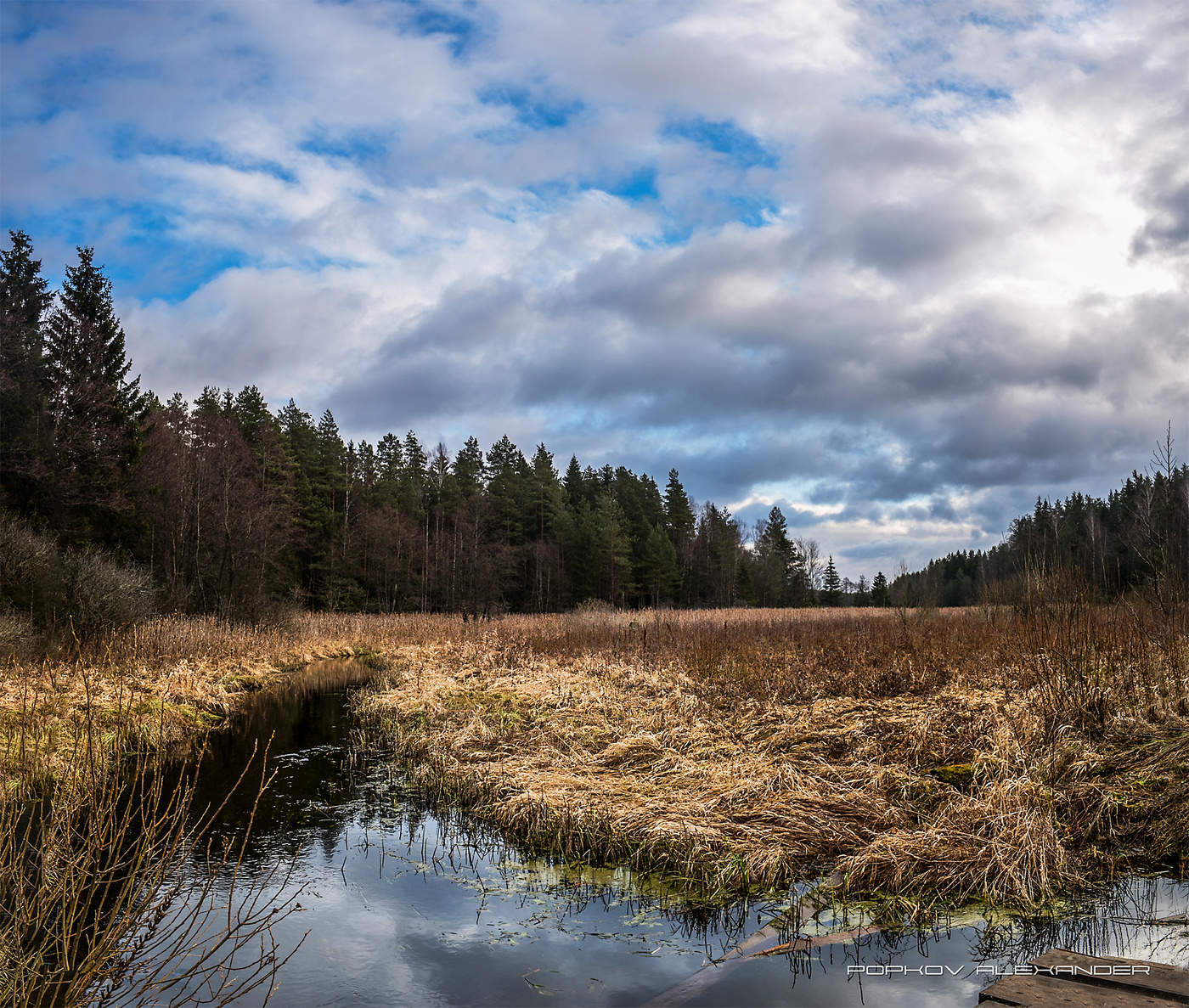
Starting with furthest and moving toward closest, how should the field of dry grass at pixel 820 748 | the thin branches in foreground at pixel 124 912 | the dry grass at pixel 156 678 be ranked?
the dry grass at pixel 156 678 < the field of dry grass at pixel 820 748 < the thin branches in foreground at pixel 124 912

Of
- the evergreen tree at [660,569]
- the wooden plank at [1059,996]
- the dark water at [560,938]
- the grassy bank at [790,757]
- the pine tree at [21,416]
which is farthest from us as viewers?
the evergreen tree at [660,569]

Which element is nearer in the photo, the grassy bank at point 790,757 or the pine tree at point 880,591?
the grassy bank at point 790,757

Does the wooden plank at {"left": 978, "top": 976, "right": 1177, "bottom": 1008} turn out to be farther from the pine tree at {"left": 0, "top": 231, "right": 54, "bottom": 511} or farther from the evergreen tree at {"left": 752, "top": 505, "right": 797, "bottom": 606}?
the evergreen tree at {"left": 752, "top": 505, "right": 797, "bottom": 606}

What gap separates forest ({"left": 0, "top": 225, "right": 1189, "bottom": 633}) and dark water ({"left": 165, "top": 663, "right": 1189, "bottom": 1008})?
17.2 ft

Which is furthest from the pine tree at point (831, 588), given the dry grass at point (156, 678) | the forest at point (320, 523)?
the dry grass at point (156, 678)

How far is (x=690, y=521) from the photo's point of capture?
6894cm

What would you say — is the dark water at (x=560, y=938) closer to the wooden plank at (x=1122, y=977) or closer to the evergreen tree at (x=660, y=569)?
the wooden plank at (x=1122, y=977)

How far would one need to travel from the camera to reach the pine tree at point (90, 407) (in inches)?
1046

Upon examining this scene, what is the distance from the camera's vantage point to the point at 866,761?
783 centimetres

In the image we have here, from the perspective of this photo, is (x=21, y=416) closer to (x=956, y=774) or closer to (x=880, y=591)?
(x=956, y=774)

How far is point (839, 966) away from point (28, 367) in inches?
1200

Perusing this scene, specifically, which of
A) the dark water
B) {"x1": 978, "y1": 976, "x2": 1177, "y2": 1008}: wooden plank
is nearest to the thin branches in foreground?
the dark water

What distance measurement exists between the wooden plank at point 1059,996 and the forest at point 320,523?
6331 mm

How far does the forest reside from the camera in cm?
1772
